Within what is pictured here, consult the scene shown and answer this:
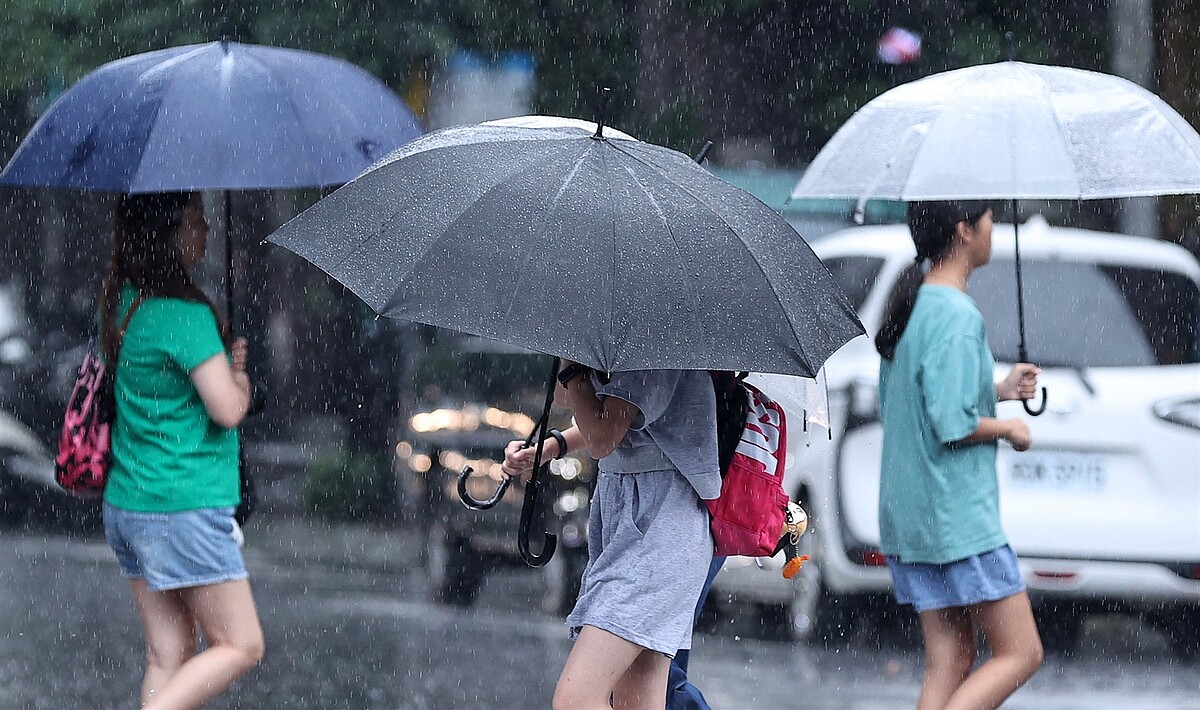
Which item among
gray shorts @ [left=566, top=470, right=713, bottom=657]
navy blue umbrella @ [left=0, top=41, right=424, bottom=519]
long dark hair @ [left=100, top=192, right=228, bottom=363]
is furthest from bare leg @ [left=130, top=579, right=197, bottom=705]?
gray shorts @ [left=566, top=470, right=713, bottom=657]

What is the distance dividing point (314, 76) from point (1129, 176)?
8.02ft

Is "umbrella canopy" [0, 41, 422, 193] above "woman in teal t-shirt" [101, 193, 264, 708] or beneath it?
above

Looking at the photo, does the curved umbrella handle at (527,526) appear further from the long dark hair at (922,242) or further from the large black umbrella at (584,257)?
the long dark hair at (922,242)

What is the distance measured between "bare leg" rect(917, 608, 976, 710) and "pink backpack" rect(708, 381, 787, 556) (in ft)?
3.91

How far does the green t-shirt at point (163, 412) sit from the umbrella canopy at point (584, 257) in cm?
89

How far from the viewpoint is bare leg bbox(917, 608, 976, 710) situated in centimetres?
552

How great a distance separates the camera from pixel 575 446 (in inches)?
186

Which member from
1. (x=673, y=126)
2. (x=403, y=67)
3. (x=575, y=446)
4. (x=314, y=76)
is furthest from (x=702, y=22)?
(x=575, y=446)

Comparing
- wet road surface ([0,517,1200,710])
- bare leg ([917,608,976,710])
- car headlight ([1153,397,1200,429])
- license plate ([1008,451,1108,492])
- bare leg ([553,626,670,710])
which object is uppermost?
car headlight ([1153,397,1200,429])

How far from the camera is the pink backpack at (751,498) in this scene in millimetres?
4453

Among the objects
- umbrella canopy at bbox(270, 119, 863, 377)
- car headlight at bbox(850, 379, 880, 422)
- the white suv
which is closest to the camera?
umbrella canopy at bbox(270, 119, 863, 377)

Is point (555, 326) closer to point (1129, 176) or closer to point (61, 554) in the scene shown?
point (1129, 176)

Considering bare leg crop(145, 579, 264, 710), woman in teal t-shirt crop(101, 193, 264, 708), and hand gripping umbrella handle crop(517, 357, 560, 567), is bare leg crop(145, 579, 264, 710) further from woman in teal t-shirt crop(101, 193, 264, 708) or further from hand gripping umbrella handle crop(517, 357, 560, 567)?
hand gripping umbrella handle crop(517, 357, 560, 567)

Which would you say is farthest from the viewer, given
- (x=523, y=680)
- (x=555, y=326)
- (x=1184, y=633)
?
(x=1184, y=633)
